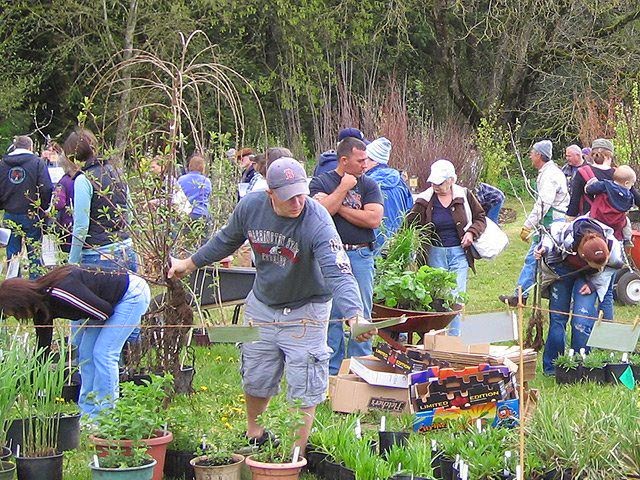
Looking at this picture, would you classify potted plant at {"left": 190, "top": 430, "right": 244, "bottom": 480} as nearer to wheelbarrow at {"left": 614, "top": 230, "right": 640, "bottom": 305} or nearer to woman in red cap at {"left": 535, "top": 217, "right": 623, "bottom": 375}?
woman in red cap at {"left": 535, "top": 217, "right": 623, "bottom": 375}

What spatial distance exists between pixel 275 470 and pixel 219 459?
0.34 meters

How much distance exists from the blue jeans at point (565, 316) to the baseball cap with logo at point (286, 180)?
344 cm

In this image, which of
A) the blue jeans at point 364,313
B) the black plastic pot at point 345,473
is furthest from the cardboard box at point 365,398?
the black plastic pot at point 345,473

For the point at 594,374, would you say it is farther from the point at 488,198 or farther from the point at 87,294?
the point at 87,294

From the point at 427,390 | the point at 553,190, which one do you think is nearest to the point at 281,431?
the point at 427,390

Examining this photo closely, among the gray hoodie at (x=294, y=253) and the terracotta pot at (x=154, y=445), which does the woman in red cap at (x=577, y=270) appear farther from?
the terracotta pot at (x=154, y=445)

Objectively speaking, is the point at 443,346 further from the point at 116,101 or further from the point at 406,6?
the point at 406,6

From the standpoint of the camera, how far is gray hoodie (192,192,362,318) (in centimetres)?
503

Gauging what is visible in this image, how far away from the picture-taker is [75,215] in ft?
22.2

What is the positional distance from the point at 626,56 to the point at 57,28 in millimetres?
13309

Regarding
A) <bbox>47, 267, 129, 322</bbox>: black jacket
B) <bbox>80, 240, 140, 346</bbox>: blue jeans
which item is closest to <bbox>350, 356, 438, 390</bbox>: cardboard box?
<bbox>80, 240, 140, 346</bbox>: blue jeans

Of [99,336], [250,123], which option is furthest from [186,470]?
[250,123]

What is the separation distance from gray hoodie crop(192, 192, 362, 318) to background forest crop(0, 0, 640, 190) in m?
14.5

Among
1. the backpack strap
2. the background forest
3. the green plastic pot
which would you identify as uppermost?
the background forest
